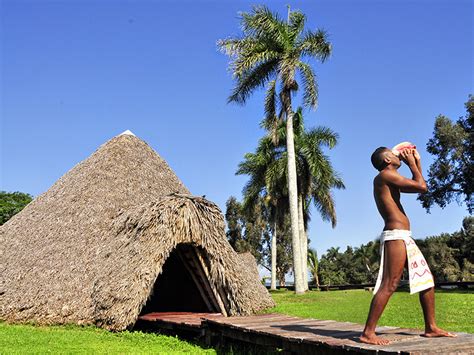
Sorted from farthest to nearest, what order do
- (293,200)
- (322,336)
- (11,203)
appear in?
1. (11,203)
2. (293,200)
3. (322,336)

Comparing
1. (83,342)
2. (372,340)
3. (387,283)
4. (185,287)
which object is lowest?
(83,342)

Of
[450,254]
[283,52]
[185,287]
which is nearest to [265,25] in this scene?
[283,52]

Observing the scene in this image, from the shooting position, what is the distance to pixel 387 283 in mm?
5789

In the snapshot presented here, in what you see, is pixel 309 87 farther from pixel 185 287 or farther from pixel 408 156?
pixel 408 156

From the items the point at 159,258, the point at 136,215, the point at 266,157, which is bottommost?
the point at 159,258

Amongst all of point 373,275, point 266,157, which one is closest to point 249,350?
point 266,157

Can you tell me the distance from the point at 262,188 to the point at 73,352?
1031 inches

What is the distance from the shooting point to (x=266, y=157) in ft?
107

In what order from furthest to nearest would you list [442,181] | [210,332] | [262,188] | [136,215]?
[262,188] → [442,181] → [136,215] → [210,332]

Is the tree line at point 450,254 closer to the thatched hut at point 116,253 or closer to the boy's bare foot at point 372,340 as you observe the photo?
the thatched hut at point 116,253

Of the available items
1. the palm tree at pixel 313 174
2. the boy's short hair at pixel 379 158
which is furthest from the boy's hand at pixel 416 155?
the palm tree at pixel 313 174

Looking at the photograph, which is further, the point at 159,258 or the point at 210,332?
the point at 159,258

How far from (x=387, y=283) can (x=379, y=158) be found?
1529mm

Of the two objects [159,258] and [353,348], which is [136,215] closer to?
[159,258]
